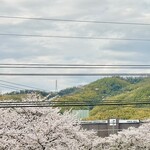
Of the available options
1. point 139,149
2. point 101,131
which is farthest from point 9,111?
point 101,131

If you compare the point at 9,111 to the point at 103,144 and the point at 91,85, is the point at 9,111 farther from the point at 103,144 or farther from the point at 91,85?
the point at 91,85

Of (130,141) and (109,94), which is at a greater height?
(109,94)

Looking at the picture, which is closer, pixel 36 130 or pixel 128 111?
pixel 36 130

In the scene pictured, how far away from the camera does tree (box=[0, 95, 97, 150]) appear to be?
2244cm

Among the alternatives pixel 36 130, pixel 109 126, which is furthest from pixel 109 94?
pixel 36 130

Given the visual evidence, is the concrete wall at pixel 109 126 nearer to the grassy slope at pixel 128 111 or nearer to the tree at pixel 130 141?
the tree at pixel 130 141

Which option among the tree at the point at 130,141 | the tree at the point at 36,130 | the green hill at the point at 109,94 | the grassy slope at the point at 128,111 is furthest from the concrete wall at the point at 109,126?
the green hill at the point at 109,94

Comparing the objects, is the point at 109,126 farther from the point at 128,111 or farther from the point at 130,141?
the point at 128,111

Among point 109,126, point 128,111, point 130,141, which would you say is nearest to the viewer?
point 130,141

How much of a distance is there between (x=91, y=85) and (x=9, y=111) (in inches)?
6582

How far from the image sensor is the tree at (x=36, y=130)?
22.4 metres

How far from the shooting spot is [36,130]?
2334 cm

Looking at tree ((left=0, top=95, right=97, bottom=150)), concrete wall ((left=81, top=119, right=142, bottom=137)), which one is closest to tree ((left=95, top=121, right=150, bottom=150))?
tree ((left=0, top=95, right=97, bottom=150))

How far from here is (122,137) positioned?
38.8m
